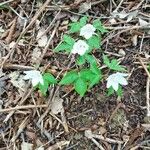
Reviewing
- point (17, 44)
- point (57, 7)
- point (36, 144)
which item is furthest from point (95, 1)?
point (36, 144)

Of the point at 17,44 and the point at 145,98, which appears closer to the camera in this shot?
the point at 145,98

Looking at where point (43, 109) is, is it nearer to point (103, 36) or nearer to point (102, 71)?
point (102, 71)

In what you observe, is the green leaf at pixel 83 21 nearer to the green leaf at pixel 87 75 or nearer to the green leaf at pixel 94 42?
the green leaf at pixel 94 42

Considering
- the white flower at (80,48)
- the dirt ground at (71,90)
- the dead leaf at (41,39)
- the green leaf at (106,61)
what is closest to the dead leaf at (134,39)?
the dirt ground at (71,90)

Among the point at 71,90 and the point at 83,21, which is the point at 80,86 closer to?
the point at 71,90

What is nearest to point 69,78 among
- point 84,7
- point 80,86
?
point 80,86

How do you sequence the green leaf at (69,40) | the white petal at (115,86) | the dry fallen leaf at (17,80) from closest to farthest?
the white petal at (115,86) → the green leaf at (69,40) → the dry fallen leaf at (17,80)
